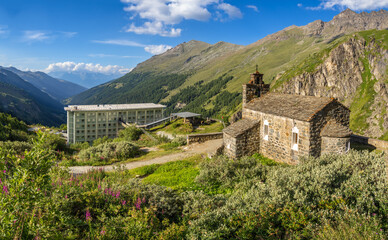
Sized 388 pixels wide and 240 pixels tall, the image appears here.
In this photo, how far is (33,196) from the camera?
16.1 feet

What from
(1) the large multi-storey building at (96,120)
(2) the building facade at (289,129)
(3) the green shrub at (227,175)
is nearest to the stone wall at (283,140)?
(2) the building facade at (289,129)

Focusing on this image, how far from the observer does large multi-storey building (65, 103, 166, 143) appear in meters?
70.4

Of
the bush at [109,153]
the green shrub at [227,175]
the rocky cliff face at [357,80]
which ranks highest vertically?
the rocky cliff face at [357,80]

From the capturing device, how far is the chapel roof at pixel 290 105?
15.4 metres

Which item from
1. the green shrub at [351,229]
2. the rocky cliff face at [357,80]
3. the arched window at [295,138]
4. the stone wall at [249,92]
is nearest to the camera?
the green shrub at [351,229]

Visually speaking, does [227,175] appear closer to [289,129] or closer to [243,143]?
[243,143]

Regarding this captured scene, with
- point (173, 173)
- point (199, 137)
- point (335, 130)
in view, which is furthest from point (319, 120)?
point (199, 137)

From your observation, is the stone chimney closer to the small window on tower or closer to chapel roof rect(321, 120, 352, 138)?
the small window on tower

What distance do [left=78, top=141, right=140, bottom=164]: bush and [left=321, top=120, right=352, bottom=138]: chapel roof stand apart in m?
16.8

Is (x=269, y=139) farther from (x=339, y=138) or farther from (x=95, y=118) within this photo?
(x=95, y=118)

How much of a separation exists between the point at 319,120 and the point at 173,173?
996 cm

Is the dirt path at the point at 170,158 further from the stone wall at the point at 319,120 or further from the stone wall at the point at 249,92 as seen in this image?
the stone wall at the point at 319,120

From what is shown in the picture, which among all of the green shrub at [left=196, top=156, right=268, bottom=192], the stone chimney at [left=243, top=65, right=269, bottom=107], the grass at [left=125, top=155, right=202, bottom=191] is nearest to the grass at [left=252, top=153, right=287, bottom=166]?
the green shrub at [left=196, top=156, right=268, bottom=192]

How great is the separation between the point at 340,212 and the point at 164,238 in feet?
17.2
